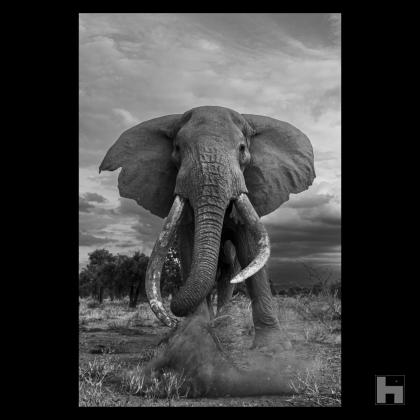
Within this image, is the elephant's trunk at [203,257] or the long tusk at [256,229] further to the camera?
the long tusk at [256,229]

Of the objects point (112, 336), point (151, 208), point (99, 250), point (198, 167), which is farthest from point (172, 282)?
point (198, 167)

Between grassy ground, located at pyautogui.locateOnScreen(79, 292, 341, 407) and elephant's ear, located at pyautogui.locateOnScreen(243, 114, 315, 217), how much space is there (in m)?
2.27

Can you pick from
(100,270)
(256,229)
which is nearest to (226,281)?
(256,229)

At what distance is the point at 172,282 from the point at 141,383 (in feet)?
47.3

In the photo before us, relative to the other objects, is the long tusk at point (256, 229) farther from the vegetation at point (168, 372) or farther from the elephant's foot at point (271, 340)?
the vegetation at point (168, 372)

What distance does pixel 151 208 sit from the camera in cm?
798

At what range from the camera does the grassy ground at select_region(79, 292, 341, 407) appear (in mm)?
5270

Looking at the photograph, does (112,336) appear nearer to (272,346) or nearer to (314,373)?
(272,346)

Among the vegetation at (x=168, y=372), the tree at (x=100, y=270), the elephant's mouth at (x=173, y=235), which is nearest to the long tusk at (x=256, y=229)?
the elephant's mouth at (x=173, y=235)

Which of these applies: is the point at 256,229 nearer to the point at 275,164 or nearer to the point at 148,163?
the point at 275,164

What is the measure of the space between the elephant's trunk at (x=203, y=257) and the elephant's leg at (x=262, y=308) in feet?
2.82

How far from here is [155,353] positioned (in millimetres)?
6887

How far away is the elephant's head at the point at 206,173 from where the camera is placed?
6.09 m

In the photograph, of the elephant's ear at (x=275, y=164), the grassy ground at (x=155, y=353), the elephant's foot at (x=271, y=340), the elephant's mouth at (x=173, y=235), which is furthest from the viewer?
the elephant's ear at (x=275, y=164)
